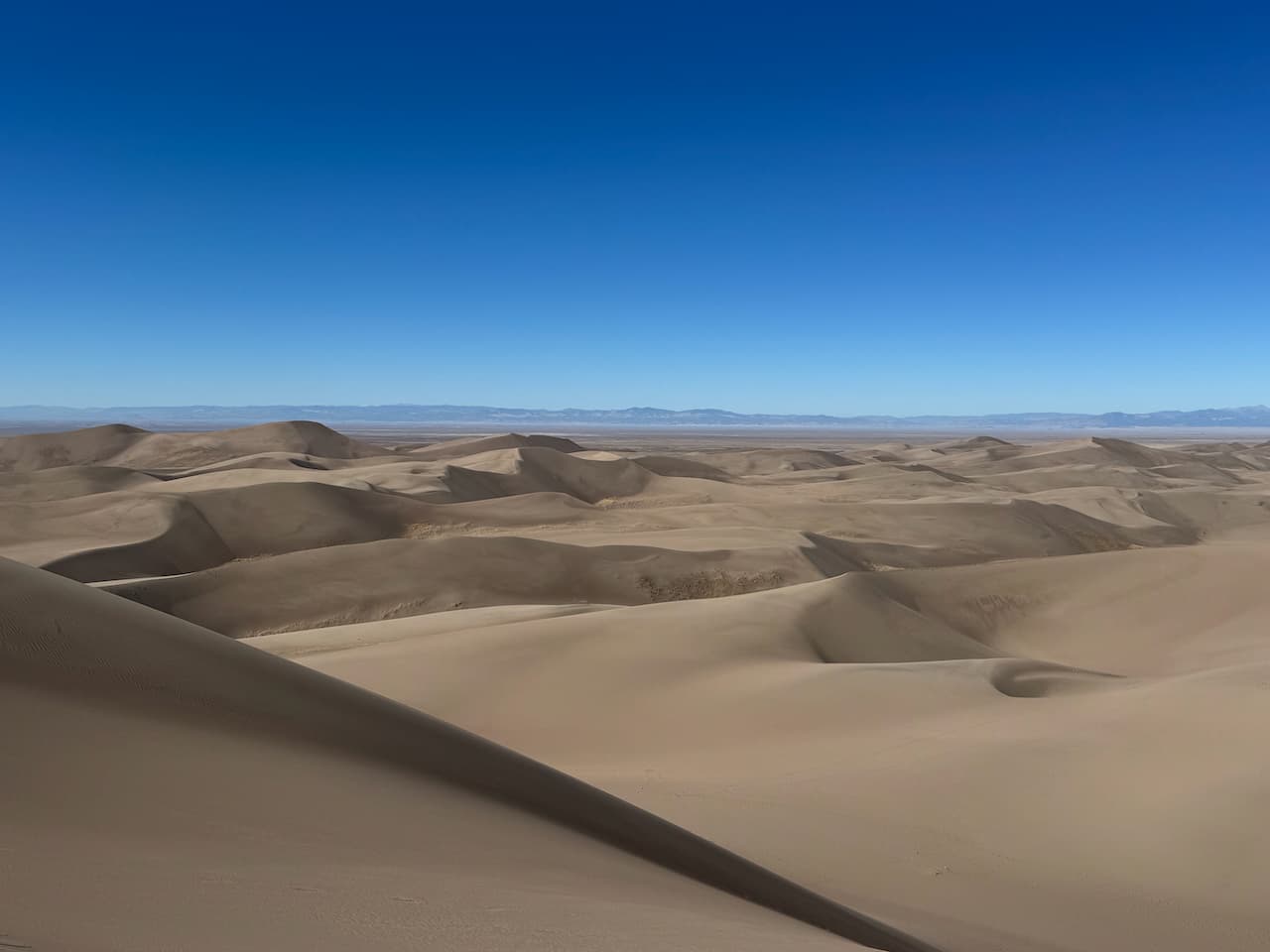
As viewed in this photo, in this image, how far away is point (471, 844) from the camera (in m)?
3.91

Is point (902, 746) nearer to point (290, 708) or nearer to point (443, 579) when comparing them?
point (290, 708)

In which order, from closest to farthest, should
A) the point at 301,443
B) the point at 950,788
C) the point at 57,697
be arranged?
the point at 57,697
the point at 950,788
the point at 301,443

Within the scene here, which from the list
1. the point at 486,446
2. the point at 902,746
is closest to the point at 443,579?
the point at 902,746

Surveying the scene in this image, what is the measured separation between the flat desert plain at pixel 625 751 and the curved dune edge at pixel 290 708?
0.08ft

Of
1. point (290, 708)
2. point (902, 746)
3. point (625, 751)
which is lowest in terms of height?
point (625, 751)

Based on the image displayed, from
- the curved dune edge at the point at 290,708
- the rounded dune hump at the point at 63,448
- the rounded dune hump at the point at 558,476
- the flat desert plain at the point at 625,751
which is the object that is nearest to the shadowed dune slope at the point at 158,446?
the rounded dune hump at the point at 63,448

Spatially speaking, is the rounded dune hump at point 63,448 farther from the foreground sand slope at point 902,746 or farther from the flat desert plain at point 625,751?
the foreground sand slope at point 902,746

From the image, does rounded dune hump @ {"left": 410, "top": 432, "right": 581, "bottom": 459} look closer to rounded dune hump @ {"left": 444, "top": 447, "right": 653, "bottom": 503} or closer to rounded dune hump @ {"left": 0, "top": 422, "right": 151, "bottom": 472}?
rounded dune hump @ {"left": 444, "top": 447, "right": 653, "bottom": 503}

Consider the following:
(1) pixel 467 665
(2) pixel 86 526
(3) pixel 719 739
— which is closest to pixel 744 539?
(1) pixel 467 665

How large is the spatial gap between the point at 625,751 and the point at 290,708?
569cm

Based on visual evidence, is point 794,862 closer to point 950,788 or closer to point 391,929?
point 950,788

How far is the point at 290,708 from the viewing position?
4.69m

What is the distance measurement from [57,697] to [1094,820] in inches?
272

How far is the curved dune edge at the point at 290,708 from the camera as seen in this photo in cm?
412
